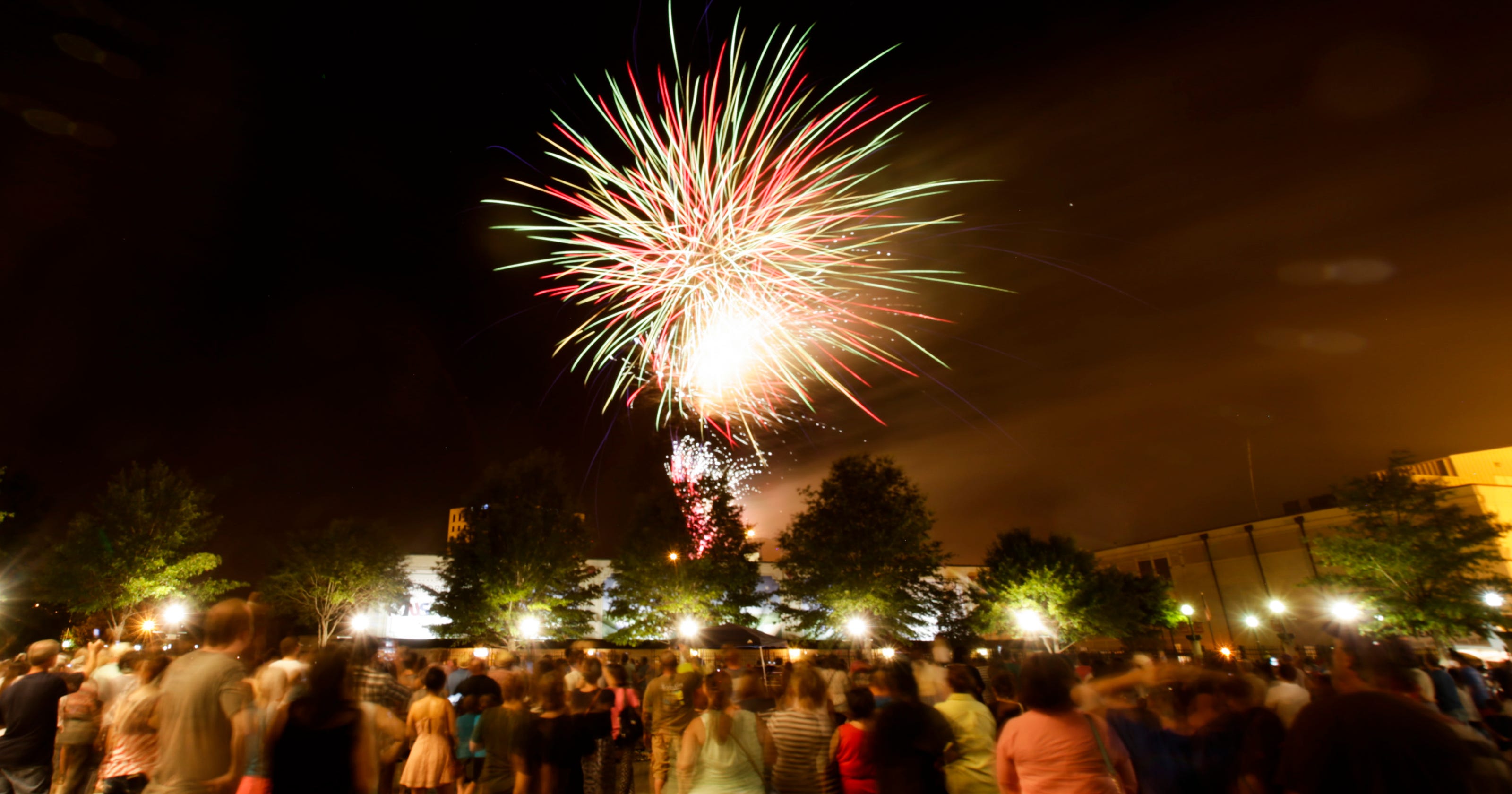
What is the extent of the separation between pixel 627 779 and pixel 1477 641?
42.3m

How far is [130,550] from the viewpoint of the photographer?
103ft

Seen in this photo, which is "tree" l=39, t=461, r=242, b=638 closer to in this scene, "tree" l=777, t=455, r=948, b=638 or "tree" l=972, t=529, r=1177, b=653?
"tree" l=777, t=455, r=948, b=638

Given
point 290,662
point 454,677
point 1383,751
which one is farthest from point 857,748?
point 454,677

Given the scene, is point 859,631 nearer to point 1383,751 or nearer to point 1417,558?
point 1417,558

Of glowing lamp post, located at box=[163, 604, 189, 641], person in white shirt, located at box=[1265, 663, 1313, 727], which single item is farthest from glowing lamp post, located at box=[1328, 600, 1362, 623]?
glowing lamp post, located at box=[163, 604, 189, 641]

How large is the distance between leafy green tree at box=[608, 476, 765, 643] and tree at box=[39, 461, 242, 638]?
19004mm

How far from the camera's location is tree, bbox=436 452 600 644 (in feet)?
111

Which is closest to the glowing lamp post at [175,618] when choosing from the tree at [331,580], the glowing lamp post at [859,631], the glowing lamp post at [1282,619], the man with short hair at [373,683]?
the tree at [331,580]

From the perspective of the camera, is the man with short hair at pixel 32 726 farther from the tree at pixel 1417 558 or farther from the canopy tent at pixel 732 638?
the tree at pixel 1417 558

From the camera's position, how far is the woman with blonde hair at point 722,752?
16.0ft

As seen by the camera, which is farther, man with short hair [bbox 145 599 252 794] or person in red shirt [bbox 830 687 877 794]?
person in red shirt [bbox 830 687 877 794]

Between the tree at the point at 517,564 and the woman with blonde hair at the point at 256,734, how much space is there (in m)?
29.3

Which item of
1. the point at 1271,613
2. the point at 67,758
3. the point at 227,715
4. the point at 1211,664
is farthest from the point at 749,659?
the point at 1271,613

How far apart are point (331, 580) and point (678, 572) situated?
20837 mm
